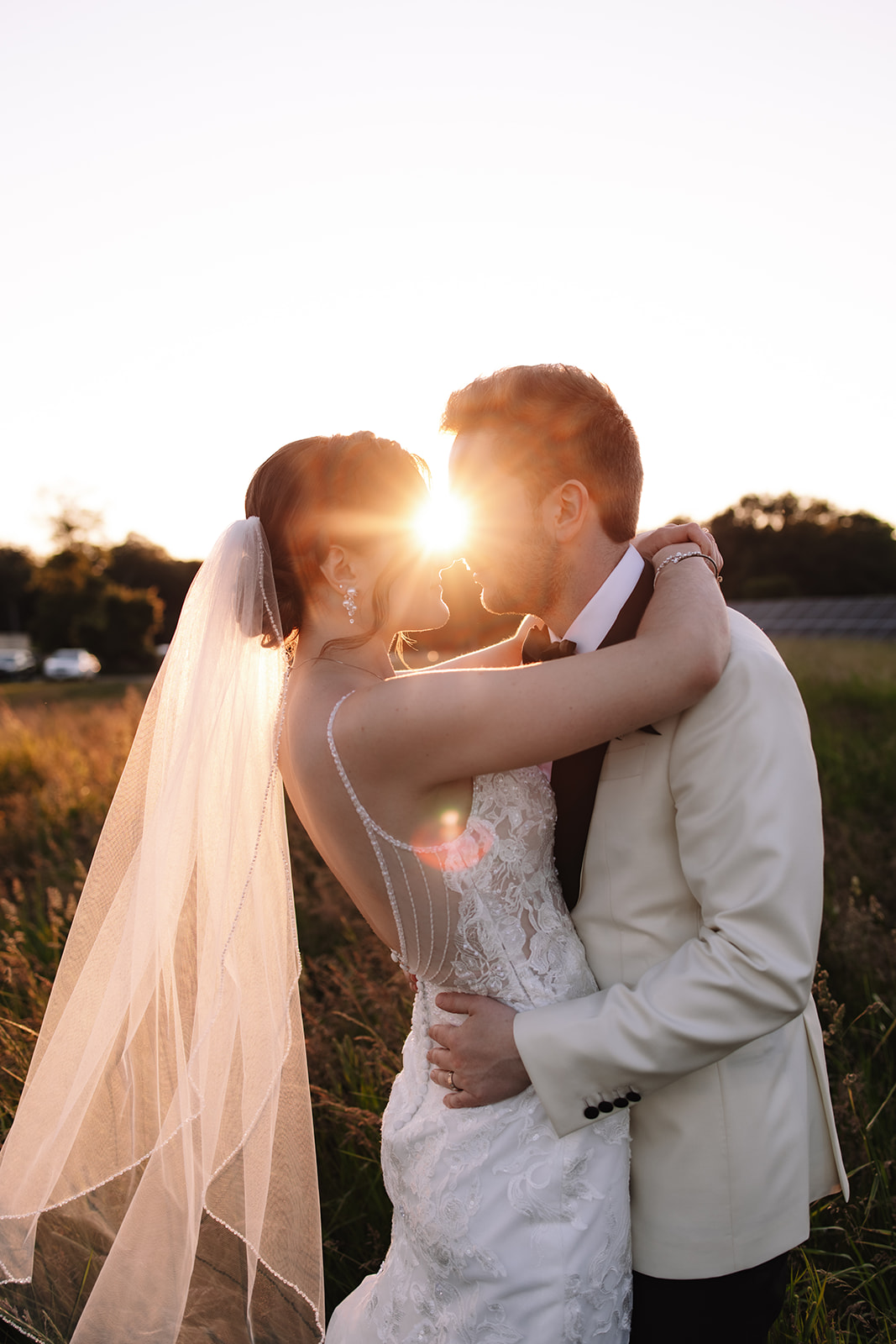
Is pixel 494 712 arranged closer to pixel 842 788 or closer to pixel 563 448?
pixel 563 448

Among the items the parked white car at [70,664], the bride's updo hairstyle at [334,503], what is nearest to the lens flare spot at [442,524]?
the bride's updo hairstyle at [334,503]

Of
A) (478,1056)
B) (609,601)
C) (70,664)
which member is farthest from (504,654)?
(70,664)

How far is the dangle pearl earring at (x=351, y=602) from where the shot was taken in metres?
2.16

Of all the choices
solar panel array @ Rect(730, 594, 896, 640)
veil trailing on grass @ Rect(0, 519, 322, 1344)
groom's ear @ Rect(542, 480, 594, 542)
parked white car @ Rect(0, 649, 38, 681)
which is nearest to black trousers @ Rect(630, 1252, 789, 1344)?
veil trailing on grass @ Rect(0, 519, 322, 1344)

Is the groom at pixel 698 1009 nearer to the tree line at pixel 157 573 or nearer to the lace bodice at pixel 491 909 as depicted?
the lace bodice at pixel 491 909

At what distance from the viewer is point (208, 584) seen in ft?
7.59

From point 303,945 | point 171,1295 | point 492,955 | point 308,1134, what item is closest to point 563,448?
point 492,955

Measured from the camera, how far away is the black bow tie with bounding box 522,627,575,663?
2.30m

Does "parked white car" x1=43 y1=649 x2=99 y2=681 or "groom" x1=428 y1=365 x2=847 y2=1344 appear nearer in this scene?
"groom" x1=428 y1=365 x2=847 y2=1344

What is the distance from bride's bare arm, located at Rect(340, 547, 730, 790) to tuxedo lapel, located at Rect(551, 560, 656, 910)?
22cm

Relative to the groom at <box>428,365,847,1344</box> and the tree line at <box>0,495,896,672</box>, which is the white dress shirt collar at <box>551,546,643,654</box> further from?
the tree line at <box>0,495,896,672</box>

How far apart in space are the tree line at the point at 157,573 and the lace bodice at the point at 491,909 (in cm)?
2115

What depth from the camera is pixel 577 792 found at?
2.04 metres

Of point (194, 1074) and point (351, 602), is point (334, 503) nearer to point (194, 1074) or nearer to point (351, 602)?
point (351, 602)
